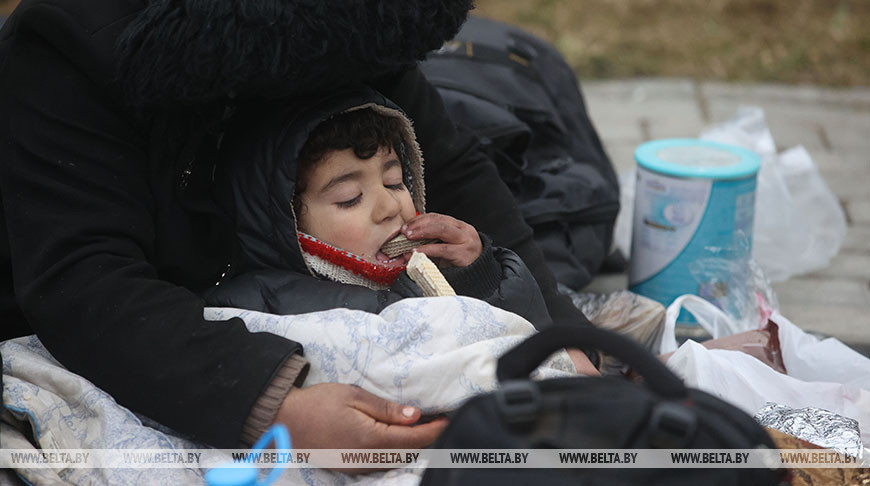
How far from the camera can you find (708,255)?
2.35 m

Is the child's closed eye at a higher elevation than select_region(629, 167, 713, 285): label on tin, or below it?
higher

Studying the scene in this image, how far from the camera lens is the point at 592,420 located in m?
1.01

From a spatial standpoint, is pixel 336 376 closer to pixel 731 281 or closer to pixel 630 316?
pixel 630 316

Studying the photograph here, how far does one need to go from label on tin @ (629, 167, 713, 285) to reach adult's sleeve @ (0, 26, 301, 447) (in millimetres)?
1236

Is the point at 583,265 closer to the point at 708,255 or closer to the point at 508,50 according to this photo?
the point at 708,255

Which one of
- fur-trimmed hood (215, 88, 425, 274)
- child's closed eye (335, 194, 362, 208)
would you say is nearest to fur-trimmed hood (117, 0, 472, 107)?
fur-trimmed hood (215, 88, 425, 274)

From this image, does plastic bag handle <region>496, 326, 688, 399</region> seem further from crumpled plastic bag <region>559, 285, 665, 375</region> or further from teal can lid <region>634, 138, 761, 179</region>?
teal can lid <region>634, 138, 761, 179</region>

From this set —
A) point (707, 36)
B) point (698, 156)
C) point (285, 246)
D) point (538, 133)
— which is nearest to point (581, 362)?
point (285, 246)

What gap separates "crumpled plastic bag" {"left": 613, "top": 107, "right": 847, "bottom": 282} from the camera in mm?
2760

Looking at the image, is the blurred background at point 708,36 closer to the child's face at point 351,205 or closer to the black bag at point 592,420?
the child's face at point 351,205

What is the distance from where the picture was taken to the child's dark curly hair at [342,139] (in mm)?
1608

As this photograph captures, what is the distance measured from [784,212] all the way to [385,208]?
5.13 ft

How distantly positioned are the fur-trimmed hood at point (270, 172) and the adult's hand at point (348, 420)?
0.31m

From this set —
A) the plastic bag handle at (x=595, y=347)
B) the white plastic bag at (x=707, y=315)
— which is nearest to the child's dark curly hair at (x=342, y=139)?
the plastic bag handle at (x=595, y=347)
